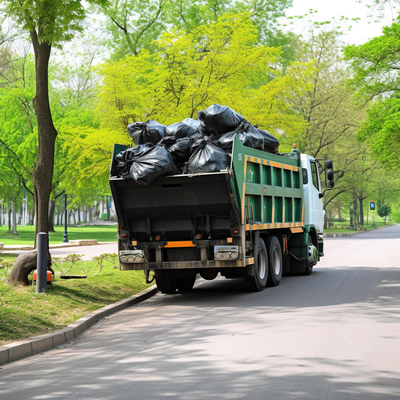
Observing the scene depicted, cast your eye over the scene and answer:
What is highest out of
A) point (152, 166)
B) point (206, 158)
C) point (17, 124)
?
point (17, 124)

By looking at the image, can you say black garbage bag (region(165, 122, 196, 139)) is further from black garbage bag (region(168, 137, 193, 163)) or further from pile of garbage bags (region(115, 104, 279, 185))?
black garbage bag (region(168, 137, 193, 163))

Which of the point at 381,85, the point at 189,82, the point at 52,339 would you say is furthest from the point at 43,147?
the point at 381,85

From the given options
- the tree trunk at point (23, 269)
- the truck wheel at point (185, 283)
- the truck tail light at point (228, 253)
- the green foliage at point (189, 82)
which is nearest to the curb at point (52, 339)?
the tree trunk at point (23, 269)

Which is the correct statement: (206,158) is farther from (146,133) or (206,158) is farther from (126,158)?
(146,133)

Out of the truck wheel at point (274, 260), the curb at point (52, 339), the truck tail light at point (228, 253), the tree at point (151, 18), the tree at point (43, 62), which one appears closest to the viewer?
the curb at point (52, 339)

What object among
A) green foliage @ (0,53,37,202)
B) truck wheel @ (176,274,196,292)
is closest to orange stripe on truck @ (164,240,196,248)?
truck wheel @ (176,274,196,292)

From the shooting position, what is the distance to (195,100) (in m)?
17.6

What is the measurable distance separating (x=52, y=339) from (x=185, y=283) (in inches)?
215

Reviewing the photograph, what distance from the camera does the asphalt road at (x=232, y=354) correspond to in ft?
17.0

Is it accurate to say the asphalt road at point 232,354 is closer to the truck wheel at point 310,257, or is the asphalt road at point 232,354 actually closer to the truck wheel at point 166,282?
the truck wheel at point 166,282

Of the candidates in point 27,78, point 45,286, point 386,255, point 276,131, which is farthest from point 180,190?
point 27,78

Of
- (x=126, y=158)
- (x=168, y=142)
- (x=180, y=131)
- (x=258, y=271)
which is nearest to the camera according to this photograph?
(x=126, y=158)

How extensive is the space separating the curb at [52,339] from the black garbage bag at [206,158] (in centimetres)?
290

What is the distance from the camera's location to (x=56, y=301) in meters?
9.85
